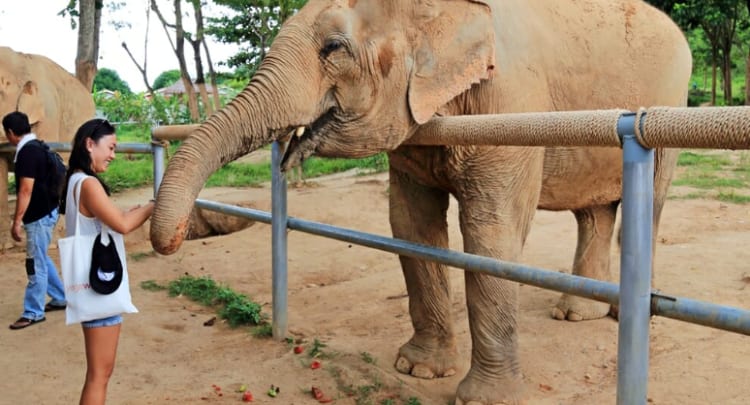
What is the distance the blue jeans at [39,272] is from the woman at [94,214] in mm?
2603

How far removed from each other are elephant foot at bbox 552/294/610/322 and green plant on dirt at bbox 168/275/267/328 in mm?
2062

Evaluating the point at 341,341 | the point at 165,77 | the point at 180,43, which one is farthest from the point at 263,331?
the point at 165,77

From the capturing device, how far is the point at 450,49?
3.41 meters

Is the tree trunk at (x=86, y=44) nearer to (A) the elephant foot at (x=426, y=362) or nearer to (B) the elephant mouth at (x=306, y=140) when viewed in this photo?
(A) the elephant foot at (x=426, y=362)

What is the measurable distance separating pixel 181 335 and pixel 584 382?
2538 millimetres

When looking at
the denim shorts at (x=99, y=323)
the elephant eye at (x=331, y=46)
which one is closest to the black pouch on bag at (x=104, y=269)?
the denim shorts at (x=99, y=323)

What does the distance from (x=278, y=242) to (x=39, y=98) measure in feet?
20.1

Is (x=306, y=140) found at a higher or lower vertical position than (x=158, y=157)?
higher

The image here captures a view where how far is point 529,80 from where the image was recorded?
3.75 meters

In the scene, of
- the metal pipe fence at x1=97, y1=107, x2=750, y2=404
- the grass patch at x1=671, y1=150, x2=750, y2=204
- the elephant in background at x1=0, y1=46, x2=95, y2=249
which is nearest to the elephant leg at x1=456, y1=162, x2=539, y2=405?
the metal pipe fence at x1=97, y1=107, x2=750, y2=404

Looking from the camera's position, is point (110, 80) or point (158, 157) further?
point (110, 80)

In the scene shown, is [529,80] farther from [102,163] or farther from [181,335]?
[181,335]

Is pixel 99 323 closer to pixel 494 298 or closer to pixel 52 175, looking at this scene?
pixel 494 298

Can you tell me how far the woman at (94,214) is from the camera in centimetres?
302
